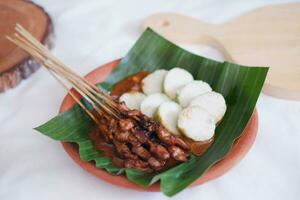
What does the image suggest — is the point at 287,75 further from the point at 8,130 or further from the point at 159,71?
the point at 8,130

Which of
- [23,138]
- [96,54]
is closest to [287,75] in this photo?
[96,54]

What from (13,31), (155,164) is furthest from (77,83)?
(13,31)

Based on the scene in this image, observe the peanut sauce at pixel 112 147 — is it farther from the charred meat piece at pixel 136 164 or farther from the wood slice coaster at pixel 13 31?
the wood slice coaster at pixel 13 31

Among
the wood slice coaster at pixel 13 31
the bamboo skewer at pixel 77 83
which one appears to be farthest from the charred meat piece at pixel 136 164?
the wood slice coaster at pixel 13 31

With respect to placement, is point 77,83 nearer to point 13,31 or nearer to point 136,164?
point 136,164

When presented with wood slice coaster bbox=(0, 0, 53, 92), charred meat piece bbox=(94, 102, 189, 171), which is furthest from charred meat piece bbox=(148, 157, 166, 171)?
wood slice coaster bbox=(0, 0, 53, 92)
